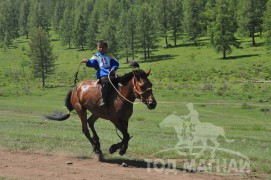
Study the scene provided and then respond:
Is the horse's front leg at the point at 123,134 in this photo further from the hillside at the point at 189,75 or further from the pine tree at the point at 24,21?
the pine tree at the point at 24,21

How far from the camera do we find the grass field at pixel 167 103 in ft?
45.9

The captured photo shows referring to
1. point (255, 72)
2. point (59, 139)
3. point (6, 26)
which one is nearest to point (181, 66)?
point (255, 72)

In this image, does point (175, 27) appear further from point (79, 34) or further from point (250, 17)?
point (79, 34)

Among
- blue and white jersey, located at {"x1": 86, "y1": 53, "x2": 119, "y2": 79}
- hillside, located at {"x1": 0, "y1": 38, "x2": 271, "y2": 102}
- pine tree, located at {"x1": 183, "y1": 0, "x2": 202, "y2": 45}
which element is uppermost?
pine tree, located at {"x1": 183, "y1": 0, "x2": 202, "y2": 45}

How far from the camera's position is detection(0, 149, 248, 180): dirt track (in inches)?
352

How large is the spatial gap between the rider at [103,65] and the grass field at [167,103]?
88.5 inches

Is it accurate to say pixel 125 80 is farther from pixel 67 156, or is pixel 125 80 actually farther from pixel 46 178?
pixel 46 178

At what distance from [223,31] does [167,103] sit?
151 feet

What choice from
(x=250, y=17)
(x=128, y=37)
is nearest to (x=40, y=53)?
(x=128, y=37)

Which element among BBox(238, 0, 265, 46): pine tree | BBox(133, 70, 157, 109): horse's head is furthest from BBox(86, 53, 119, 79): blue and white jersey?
BBox(238, 0, 265, 46): pine tree

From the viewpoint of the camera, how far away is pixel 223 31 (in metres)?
82.9

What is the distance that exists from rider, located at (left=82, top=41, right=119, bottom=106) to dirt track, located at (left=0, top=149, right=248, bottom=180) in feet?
6.55

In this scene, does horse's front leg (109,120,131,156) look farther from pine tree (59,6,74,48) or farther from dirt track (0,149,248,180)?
pine tree (59,6,74,48)

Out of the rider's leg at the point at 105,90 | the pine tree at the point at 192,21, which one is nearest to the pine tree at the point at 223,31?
the pine tree at the point at 192,21
